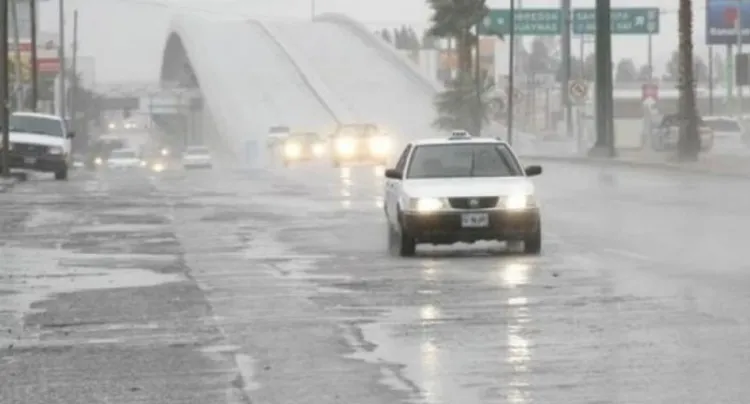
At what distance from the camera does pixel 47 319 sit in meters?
17.4

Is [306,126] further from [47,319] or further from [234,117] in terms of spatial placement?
[47,319]

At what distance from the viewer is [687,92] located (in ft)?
210

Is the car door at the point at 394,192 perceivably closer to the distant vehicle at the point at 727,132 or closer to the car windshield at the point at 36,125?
the car windshield at the point at 36,125

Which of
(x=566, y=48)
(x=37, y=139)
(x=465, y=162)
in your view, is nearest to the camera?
(x=465, y=162)

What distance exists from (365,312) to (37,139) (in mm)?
39641

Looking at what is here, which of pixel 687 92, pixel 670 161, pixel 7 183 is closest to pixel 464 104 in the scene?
pixel 670 161

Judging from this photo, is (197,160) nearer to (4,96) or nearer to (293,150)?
(293,150)

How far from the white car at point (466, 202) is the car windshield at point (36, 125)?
32.5 m

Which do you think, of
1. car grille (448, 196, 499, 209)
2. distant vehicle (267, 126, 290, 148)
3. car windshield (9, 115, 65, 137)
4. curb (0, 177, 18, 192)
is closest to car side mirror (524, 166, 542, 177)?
car grille (448, 196, 499, 209)

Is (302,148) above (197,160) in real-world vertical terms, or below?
above

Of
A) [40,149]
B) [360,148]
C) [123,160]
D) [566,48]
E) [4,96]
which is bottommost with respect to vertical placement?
[123,160]

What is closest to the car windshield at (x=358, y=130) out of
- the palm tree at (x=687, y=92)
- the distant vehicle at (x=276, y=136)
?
the palm tree at (x=687, y=92)

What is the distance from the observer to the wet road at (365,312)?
1259cm

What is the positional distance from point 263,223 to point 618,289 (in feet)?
47.4
